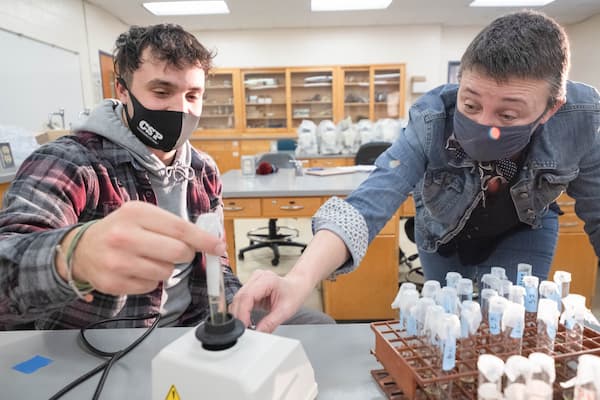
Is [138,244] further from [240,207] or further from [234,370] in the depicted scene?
[240,207]

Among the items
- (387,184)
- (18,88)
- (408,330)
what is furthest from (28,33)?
(408,330)

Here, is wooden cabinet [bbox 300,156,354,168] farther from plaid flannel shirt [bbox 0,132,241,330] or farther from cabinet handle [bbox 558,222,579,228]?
plaid flannel shirt [bbox 0,132,241,330]

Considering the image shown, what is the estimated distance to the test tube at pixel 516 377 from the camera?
470 millimetres

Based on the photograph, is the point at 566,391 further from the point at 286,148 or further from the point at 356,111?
the point at 356,111

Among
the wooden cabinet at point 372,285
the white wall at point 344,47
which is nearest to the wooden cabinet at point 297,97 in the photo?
the white wall at point 344,47

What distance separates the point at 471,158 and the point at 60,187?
95cm

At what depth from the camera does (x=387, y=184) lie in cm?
91

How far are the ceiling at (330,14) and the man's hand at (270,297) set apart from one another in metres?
5.34

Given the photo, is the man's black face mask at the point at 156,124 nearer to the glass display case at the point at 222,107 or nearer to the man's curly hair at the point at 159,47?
the man's curly hair at the point at 159,47

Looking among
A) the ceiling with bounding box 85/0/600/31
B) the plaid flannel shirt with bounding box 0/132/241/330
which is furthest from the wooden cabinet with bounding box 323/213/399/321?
the ceiling with bounding box 85/0/600/31

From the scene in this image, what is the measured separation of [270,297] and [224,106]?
6802 mm

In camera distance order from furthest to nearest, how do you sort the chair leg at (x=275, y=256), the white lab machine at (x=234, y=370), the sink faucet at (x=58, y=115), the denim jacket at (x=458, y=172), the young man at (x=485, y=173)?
the sink faucet at (x=58, y=115) < the chair leg at (x=275, y=256) < the denim jacket at (x=458, y=172) < the young man at (x=485, y=173) < the white lab machine at (x=234, y=370)

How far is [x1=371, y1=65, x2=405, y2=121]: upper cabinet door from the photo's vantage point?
676 centimetres

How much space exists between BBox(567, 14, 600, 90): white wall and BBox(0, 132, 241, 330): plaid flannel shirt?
7.00 meters
